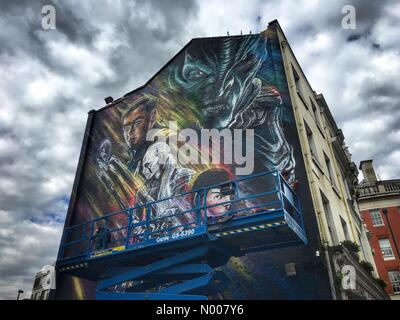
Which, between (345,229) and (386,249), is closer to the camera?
(345,229)

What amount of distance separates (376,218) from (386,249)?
3772 millimetres

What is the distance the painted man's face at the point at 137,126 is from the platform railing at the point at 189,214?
4776 mm

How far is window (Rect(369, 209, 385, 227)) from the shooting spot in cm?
3750

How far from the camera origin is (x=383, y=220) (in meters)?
37.3

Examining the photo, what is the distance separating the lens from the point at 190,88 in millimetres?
19031

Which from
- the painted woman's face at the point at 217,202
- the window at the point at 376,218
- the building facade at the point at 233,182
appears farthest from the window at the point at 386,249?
the painted woman's face at the point at 217,202

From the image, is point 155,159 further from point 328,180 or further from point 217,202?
point 328,180

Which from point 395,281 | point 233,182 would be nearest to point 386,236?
point 395,281

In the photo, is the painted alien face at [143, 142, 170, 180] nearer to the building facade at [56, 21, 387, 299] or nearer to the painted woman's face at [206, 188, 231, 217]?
the building facade at [56, 21, 387, 299]

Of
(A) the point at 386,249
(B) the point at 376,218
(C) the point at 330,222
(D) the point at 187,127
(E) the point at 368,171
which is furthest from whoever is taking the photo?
(E) the point at 368,171

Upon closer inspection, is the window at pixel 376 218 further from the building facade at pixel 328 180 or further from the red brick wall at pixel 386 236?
the building facade at pixel 328 180
